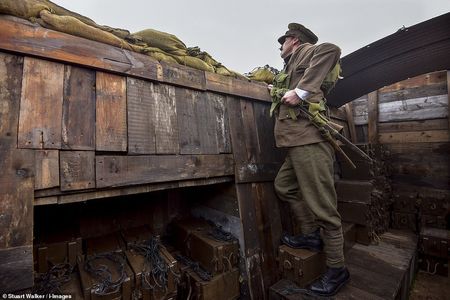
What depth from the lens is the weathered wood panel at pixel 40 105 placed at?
1611 mm

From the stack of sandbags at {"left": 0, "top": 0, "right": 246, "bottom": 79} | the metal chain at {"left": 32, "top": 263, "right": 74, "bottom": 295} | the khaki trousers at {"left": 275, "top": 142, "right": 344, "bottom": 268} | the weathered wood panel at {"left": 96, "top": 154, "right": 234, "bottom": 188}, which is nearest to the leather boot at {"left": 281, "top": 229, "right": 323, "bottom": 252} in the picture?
the khaki trousers at {"left": 275, "top": 142, "right": 344, "bottom": 268}

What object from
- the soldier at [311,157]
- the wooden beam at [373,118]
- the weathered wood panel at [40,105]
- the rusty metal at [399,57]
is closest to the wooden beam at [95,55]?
the weathered wood panel at [40,105]

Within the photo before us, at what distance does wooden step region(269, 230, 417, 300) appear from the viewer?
7.86 ft

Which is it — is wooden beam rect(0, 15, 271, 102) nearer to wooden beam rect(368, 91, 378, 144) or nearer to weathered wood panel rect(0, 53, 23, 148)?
weathered wood panel rect(0, 53, 23, 148)

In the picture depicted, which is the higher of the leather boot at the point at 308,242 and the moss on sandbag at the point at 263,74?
the moss on sandbag at the point at 263,74

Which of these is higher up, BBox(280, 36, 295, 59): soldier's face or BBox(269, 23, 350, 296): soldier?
BBox(280, 36, 295, 59): soldier's face

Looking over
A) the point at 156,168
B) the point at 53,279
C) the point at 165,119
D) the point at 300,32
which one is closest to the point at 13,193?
the point at 156,168

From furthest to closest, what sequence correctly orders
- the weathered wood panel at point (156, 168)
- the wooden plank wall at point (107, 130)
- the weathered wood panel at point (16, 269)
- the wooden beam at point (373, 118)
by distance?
1. the wooden beam at point (373, 118)
2. the weathered wood panel at point (156, 168)
3. the wooden plank wall at point (107, 130)
4. the weathered wood panel at point (16, 269)

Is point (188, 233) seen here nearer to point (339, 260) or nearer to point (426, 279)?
point (339, 260)

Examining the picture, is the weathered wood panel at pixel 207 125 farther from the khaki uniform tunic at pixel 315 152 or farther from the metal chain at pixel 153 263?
the metal chain at pixel 153 263

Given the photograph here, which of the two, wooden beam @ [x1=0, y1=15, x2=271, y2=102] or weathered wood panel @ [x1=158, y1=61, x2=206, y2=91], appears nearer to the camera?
wooden beam @ [x1=0, y1=15, x2=271, y2=102]

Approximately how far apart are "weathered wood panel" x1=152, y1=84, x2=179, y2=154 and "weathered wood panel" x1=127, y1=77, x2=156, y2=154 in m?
0.05

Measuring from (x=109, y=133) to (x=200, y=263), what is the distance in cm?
198

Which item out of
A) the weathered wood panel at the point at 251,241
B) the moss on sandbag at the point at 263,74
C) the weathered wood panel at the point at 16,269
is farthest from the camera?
the moss on sandbag at the point at 263,74
